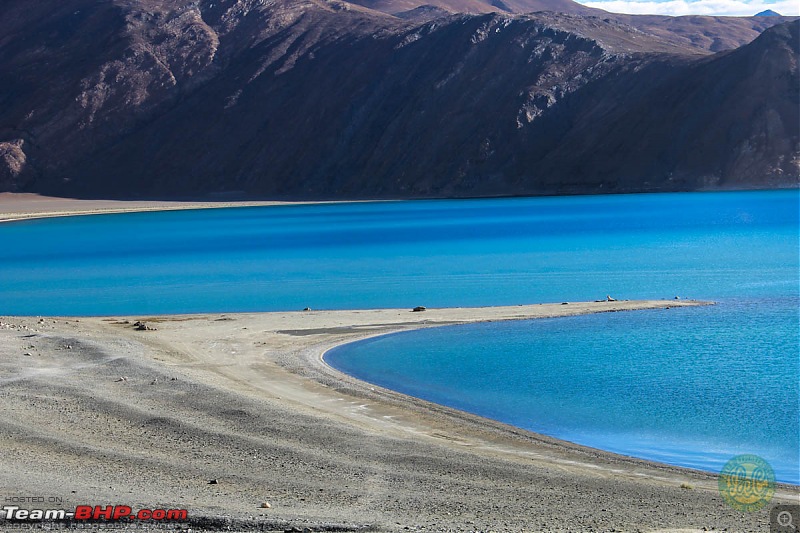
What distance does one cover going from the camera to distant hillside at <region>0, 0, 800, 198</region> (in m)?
102

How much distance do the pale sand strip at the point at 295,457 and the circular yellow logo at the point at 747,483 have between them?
24 centimetres

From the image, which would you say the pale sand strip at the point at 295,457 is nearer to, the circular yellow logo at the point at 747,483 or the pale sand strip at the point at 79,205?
the circular yellow logo at the point at 747,483

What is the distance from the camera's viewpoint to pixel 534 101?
115 m

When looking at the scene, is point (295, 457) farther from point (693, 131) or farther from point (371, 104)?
point (371, 104)

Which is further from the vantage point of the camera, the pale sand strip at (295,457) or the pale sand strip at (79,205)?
the pale sand strip at (79,205)

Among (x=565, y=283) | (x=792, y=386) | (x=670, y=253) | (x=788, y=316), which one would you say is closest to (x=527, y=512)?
(x=792, y=386)

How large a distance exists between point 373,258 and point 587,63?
7868 cm

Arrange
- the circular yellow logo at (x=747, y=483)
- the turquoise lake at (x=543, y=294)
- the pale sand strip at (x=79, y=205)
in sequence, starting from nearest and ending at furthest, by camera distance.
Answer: the circular yellow logo at (x=747, y=483)
the turquoise lake at (x=543, y=294)
the pale sand strip at (x=79, y=205)

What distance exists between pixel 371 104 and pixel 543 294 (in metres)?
97.5

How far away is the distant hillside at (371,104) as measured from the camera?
102 metres

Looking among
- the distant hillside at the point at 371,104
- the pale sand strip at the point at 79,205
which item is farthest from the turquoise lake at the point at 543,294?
the pale sand strip at the point at 79,205

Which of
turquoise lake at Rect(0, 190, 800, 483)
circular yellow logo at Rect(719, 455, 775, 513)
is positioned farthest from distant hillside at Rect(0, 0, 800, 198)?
circular yellow logo at Rect(719, 455, 775, 513)

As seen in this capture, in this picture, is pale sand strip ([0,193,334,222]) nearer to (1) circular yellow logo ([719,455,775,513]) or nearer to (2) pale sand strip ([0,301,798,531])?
(2) pale sand strip ([0,301,798,531])

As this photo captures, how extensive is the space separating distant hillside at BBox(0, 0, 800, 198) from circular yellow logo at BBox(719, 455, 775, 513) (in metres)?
89.2
